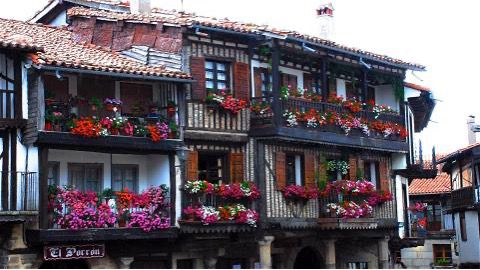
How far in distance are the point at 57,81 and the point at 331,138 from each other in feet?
30.4

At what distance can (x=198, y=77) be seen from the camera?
25.4 m

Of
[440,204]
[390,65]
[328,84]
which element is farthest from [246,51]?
[440,204]

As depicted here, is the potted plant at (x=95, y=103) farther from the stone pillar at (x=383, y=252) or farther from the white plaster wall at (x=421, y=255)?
the white plaster wall at (x=421, y=255)

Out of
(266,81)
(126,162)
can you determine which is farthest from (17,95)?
(266,81)

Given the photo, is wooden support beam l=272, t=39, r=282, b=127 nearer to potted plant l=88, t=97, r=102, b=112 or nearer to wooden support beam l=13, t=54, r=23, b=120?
potted plant l=88, t=97, r=102, b=112

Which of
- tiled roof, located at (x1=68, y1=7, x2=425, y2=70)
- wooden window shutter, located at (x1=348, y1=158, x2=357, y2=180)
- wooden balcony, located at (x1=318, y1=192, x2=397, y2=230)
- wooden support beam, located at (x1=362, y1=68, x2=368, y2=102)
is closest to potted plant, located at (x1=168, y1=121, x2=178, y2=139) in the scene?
tiled roof, located at (x1=68, y1=7, x2=425, y2=70)

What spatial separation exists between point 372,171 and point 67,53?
13133 mm

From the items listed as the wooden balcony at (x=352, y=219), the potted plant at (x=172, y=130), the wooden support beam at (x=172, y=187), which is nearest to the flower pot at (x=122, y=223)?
the wooden support beam at (x=172, y=187)

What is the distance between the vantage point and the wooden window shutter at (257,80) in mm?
27355

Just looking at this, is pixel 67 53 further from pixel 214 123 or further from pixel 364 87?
pixel 364 87

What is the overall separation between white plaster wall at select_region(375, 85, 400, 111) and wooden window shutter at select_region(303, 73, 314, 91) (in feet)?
13.4

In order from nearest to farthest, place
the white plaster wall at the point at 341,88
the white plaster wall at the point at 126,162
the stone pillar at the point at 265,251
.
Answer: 1. the white plaster wall at the point at 126,162
2. the stone pillar at the point at 265,251
3. the white plaster wall at the point at 341,88

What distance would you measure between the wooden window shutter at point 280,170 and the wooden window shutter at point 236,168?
1.26m

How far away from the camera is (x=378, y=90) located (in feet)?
108
